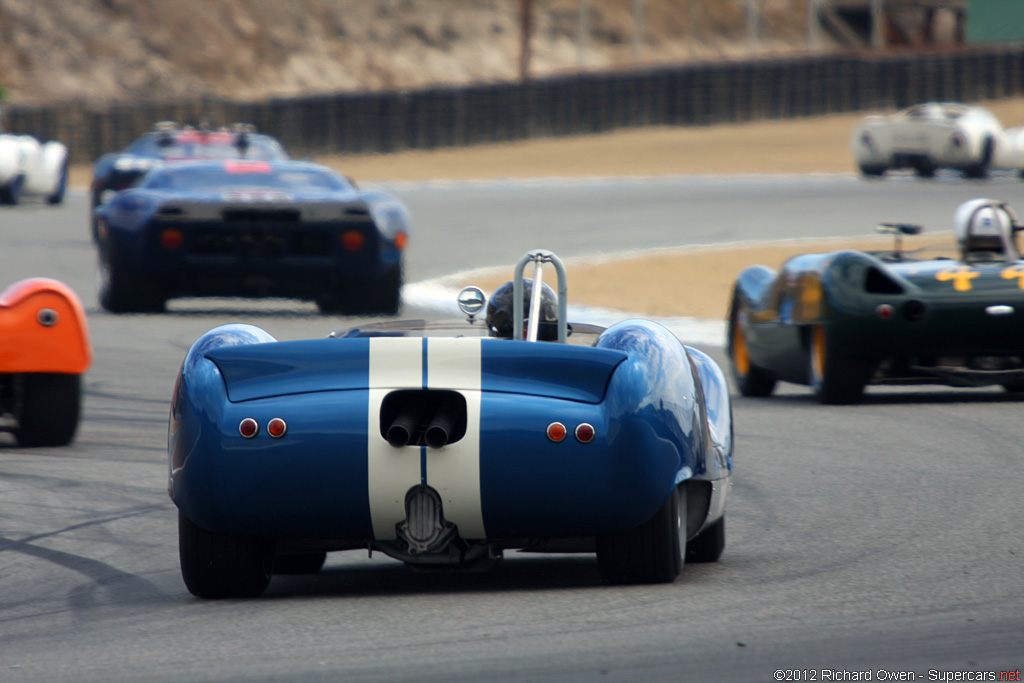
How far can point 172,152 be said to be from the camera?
20984 mm

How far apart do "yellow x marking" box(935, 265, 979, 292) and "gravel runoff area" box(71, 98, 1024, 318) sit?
9.69 m

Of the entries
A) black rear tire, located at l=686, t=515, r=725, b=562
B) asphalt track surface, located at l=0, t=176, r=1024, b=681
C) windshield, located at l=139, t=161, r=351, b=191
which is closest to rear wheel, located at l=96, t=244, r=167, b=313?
windshield, located at l=139, t=161, r=351, b=191

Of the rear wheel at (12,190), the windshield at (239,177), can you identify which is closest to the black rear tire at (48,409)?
the windshield at (239,177)

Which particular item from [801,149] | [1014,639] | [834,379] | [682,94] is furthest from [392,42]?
[1014,639]

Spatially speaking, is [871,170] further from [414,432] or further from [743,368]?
[414,432]

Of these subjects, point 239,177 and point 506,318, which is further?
point 239,177

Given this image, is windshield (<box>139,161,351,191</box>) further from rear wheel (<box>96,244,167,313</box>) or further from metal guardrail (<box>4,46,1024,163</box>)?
metal guardrail (<box>4,46,1024,163</box>)

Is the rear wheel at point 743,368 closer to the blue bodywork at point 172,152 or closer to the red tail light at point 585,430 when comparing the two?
the red tail light at point 585,430

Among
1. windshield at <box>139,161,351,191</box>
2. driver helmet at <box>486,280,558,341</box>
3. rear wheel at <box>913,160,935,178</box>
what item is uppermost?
windshield at <box>139,161,351,191</box>

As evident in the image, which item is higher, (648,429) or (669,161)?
(669,161)

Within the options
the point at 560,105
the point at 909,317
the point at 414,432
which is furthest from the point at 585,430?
the point at 560,105

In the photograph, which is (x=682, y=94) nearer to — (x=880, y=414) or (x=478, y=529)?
(x=880, y=414)

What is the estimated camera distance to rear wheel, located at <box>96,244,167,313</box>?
1439 centimetres

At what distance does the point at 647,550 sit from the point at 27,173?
2700 cm
